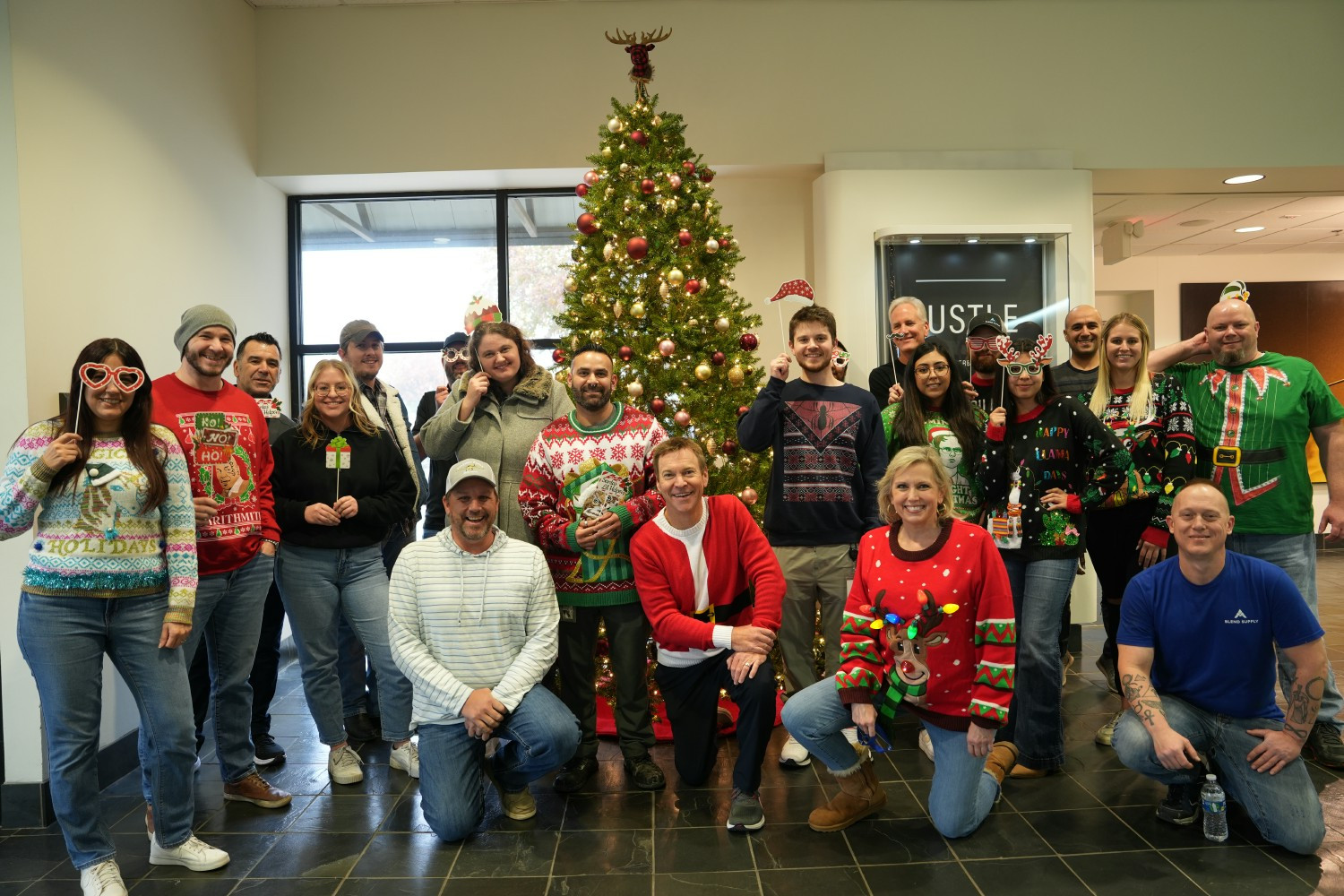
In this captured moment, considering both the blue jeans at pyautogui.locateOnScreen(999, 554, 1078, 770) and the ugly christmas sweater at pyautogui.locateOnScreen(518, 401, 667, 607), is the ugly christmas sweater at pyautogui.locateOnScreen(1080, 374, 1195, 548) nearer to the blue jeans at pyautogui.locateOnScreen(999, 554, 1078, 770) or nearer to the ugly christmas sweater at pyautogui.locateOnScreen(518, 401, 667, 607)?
the blue jeans at pyautogui.locateOnScreen(999, 554, 1078, 770)

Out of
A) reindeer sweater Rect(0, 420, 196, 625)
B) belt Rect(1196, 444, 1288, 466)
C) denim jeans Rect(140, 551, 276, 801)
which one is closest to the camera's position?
reindeer sweater Rect(0, 420, 196, 625)

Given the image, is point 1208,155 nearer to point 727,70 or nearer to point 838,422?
point 727,70

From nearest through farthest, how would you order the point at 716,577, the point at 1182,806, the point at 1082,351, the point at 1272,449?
the point at 1182,806 < the point at 716,577 < the point at 1272,449 < the point at 1082,351

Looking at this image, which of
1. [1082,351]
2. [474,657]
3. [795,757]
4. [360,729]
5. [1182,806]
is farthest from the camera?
[360,729]

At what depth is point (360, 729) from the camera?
4.09m

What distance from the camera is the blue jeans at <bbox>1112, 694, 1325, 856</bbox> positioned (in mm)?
2740

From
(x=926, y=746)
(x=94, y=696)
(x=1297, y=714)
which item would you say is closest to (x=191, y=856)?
(x=94, y=696)

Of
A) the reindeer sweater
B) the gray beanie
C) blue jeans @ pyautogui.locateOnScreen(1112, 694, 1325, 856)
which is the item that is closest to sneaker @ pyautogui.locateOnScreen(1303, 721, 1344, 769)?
blue jeans @ pyautogui.locateOnScreen(1112, 694, 1325, 856)

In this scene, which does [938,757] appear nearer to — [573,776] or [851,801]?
[851,801]

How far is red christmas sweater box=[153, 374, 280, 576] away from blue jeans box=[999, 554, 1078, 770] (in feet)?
8.79

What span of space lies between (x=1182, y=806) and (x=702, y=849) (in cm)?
157

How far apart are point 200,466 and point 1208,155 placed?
228 inches

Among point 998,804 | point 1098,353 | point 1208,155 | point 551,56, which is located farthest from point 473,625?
point 1208,155

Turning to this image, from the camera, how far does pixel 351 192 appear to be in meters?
6.16
